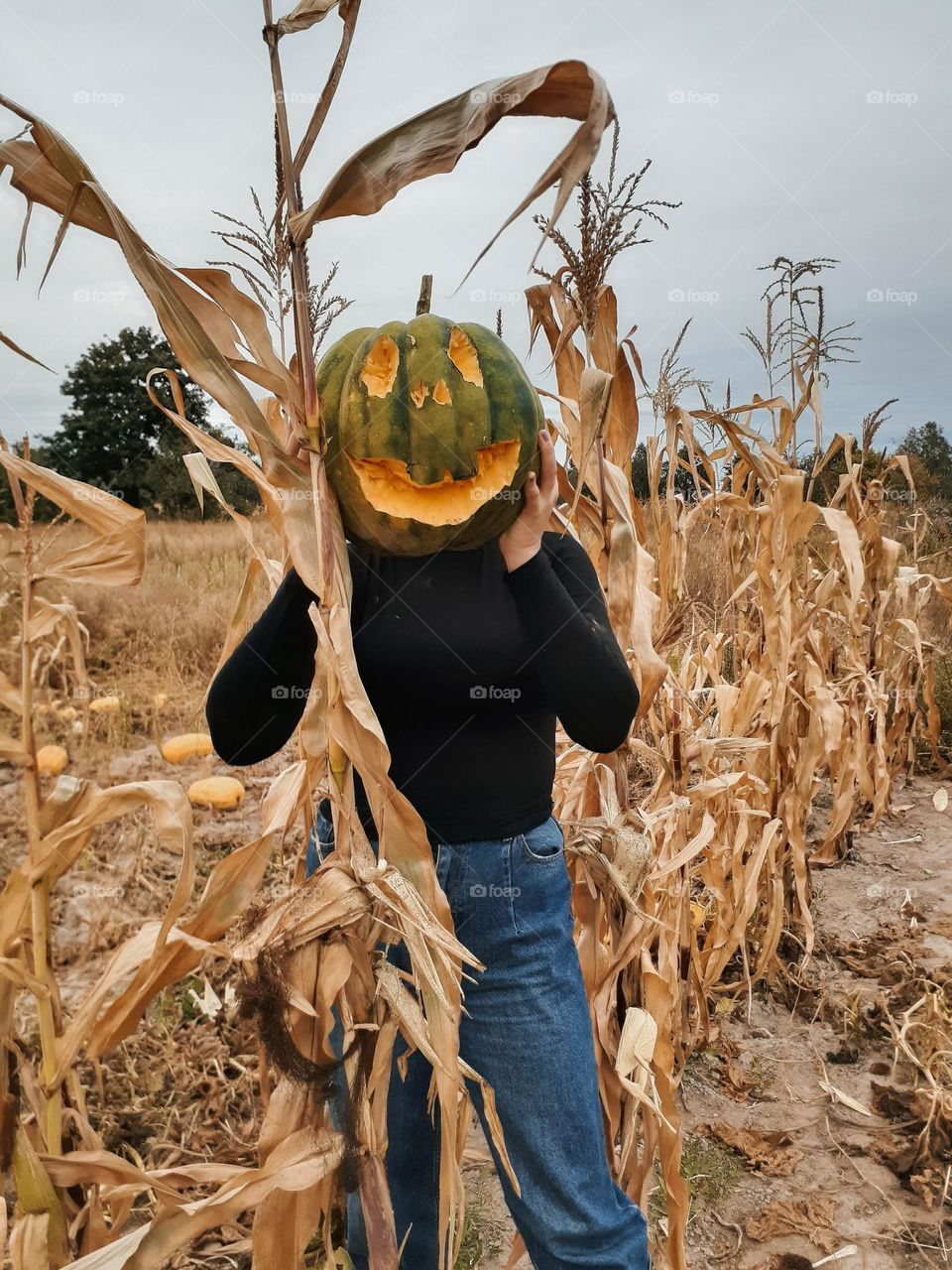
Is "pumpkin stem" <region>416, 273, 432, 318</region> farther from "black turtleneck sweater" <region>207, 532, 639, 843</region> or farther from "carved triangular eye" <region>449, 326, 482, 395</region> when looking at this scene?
"black turtleneck sweater" <region>207, 532, 639, 843</region>

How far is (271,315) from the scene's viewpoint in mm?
1225

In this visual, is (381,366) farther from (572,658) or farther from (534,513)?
(572,658)

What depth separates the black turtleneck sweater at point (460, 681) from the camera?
1430 millimetres

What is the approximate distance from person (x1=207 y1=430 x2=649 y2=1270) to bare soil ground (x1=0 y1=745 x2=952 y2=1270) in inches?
26.3

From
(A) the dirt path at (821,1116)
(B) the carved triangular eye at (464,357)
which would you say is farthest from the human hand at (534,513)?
(A) the dirt path at (821,1116)

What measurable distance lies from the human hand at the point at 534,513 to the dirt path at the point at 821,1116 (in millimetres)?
1758

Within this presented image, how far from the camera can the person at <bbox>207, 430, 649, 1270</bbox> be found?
1431mm

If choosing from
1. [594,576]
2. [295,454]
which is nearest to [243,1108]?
[594,576]

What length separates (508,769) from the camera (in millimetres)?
1497

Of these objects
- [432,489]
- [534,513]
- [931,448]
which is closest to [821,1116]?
[534,513]

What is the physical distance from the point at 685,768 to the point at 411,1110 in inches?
39.8

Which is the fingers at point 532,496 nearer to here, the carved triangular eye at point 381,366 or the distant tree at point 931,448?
the carved triangular eye at point 381,366

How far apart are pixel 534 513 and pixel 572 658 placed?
24cm

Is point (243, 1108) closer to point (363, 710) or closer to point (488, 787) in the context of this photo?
point (488, 787)
